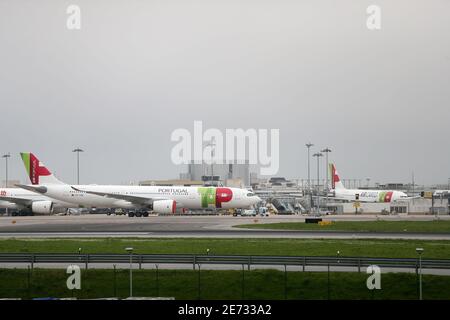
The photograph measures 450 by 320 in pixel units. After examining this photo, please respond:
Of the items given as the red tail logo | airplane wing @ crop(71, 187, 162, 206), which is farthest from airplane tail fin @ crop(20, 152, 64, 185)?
airplane wing @ crop(71, 187, 162, 206)

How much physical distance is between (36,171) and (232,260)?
8396cm

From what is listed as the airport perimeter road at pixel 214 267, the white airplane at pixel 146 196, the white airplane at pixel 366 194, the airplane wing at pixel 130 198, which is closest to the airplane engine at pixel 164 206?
the white airplane at pixel 146 196

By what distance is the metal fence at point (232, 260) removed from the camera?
4069 centimetres

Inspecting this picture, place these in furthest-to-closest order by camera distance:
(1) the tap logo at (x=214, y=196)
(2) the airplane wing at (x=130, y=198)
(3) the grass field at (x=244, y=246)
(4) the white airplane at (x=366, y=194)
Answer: (4) the white airplane at (x=366, y=194)
(1) the tap logo at (x=214, y=196)
(2) the airplane wing at (x=130, y=198)
(3) the grass field at (x=244, y=246)

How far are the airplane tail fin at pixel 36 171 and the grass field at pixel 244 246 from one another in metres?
57.4

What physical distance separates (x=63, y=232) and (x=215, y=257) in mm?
35565

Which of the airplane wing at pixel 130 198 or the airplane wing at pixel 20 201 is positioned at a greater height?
the airplane wing at pixel 130 198

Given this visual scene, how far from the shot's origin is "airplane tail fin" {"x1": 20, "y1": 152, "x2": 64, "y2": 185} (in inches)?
4606

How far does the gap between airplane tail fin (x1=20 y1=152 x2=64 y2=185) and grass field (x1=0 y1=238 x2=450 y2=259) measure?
57.4 meters

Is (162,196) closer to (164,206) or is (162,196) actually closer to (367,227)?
(164,206)

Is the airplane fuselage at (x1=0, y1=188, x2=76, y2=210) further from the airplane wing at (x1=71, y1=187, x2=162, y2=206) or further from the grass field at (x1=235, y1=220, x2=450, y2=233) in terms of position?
the grass field at (x1=235, y1=220, x2=450, y2=233)

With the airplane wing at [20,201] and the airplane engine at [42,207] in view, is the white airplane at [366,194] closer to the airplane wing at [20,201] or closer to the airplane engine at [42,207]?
the airplane engine at [42,207]
